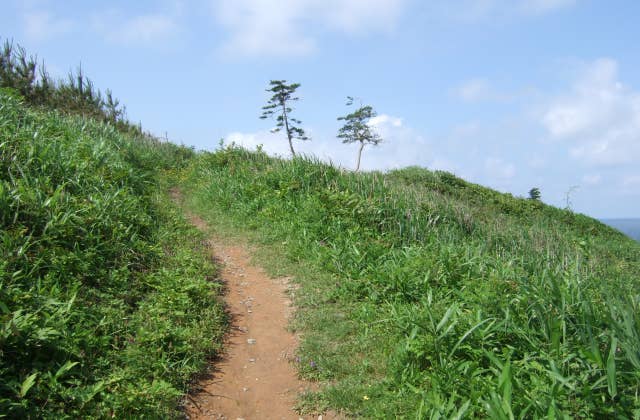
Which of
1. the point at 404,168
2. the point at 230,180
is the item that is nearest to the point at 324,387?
the point at 230,180

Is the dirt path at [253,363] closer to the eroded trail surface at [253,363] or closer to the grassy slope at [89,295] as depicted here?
the eroded trail surface at [253,363]

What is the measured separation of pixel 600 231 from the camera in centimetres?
1881

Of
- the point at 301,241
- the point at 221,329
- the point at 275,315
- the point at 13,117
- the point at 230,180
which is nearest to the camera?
the point at 221,329

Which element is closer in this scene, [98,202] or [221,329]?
[221,329]

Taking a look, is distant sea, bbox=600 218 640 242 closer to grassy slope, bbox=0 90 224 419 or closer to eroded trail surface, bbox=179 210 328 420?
eroded trail surface, bbox=179 210 328 420

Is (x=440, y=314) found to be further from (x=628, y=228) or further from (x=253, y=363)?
(x=628, y=228)

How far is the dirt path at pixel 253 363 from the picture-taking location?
3428 millimetres

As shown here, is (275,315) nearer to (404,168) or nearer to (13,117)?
(13,117)

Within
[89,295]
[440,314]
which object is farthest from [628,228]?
[89,295]

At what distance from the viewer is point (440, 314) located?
162 inches

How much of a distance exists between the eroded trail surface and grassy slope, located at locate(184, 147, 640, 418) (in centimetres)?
21

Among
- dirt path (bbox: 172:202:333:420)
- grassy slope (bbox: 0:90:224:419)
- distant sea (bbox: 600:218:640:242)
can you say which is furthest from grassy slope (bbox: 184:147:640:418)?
distant sea (bbox: 600:218:640:242)

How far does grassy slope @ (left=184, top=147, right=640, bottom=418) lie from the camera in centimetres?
295

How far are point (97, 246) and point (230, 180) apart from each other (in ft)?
17.4
